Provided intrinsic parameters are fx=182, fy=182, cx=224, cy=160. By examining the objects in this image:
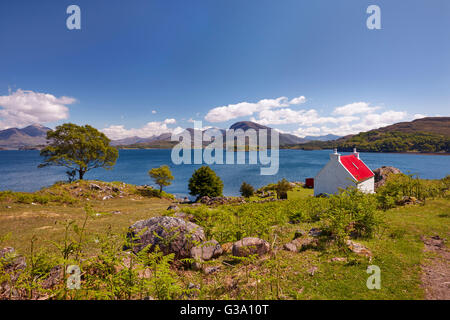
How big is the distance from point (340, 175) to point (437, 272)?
2173 centimetres

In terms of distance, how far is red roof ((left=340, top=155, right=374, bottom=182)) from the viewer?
2481cm

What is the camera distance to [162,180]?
40.8 meters

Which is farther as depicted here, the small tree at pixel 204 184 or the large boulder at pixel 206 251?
the small tree at pixel 204 184

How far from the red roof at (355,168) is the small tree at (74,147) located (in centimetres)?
4444

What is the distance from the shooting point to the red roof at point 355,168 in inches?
977

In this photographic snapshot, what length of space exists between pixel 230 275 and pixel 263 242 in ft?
5.99

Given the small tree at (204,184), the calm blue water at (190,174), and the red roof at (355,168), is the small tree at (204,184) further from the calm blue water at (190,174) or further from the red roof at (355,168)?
the red roof at (355,168)

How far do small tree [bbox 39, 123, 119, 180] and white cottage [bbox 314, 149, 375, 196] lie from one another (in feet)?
137

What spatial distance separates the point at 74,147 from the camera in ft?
118

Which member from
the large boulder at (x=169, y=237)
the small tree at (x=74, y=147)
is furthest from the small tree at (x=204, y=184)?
the large boulder at (x=169, y=237)

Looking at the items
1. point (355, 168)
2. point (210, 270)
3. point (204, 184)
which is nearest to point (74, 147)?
point (204, 184)

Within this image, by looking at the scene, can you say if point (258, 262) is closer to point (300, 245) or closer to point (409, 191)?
point (300, 245)

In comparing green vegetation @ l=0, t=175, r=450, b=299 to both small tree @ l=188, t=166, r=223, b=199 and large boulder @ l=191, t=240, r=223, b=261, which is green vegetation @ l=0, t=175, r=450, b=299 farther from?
small tree @ l=188, t=166, r=223, b=199
